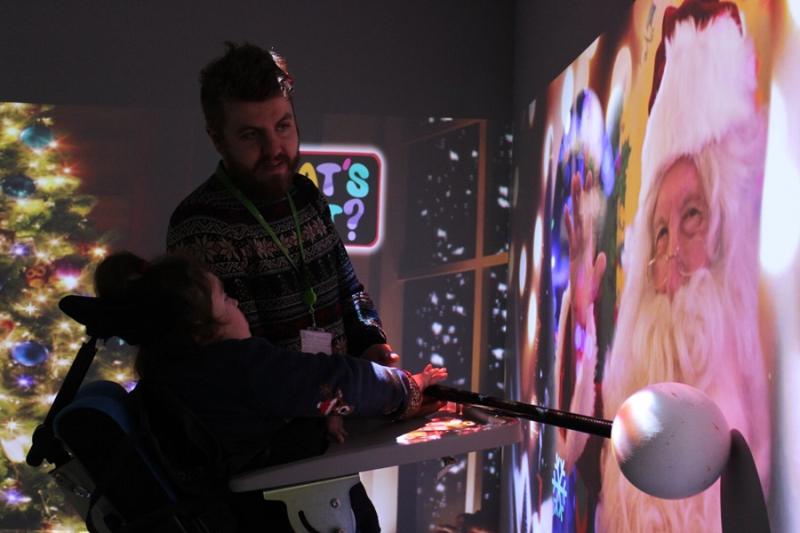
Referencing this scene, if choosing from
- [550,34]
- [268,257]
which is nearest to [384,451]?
[268,257]

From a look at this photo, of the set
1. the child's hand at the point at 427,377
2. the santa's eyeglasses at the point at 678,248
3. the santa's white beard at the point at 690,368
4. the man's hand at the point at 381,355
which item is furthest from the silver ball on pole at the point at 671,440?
the man's hand at the point at 381,355

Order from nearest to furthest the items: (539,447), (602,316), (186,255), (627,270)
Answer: (186,255) → (627,270) → (602,316) → (539,447)

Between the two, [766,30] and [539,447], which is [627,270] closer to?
[766,30]

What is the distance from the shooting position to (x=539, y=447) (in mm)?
3393

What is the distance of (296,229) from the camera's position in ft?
7.07

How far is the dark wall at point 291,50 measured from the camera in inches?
169

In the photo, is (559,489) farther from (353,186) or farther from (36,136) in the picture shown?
(36,136)

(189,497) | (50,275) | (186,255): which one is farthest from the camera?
(50,275)

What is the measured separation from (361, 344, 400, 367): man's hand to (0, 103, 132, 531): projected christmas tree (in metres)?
2.44

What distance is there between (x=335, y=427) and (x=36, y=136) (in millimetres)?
3055

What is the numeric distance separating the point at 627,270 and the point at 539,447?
1295 millimetres

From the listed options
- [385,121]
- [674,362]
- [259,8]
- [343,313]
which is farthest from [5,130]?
[674,362]

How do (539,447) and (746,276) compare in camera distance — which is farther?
(539,447)

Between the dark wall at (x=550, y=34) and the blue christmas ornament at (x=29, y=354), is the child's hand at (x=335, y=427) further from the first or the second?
the blue christmas ornament at (x=29, y=354)
